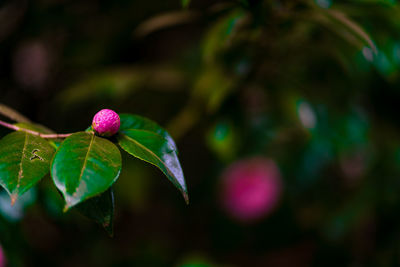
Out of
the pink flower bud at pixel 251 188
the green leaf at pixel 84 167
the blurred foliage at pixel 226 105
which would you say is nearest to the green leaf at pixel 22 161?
the green leaf at pixel 84 167

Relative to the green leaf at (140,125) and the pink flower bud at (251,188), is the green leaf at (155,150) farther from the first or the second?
the pink flower bud at (251,188)

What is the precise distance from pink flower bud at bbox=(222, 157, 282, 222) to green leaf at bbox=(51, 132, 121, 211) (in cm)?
104

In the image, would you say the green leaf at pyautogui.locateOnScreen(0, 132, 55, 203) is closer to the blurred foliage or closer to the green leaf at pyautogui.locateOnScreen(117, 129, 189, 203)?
the green leaf at pyautogui.locateOnScreen(117, 129, 189, 203)

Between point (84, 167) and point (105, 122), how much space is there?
65 millimetres

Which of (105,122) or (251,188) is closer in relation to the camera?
(105,122)

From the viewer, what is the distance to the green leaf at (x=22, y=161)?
1.06 ft

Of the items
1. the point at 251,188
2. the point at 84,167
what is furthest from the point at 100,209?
the point at 251,188

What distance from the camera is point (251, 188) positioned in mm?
1356

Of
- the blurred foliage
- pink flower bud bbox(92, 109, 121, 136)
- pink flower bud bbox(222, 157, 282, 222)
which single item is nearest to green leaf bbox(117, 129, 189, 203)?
pink flower bud bbox(92, 109, 121, 136)

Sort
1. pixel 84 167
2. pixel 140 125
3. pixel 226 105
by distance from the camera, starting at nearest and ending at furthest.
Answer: pixel 84 167
pixel 140 125
pixel 226 105

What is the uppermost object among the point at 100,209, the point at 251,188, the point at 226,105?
the point at 100,209

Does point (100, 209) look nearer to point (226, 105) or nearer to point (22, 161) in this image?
point (22, 161)

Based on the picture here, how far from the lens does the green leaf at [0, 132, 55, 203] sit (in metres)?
0.32

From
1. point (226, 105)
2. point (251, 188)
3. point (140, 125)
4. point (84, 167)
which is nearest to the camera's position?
point (84, 167)
